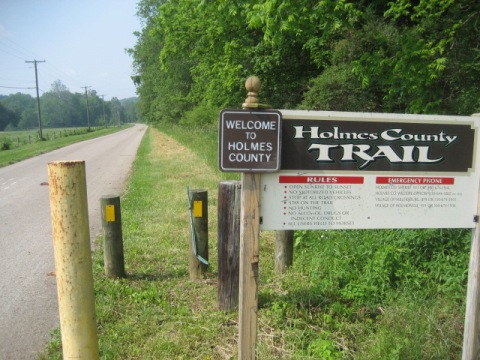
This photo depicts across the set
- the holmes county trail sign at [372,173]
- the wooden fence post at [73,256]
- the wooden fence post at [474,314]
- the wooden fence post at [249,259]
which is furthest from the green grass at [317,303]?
the holmes county trail sign at [372,173]

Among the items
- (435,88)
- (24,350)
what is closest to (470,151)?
(24,350)

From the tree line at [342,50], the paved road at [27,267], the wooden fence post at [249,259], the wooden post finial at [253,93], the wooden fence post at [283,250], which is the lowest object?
the paved road at [27,267]

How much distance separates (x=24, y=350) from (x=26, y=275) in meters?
1.74

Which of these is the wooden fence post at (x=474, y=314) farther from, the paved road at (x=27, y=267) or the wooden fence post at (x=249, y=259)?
the paved road at (x=27, y=267)

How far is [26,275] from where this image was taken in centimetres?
464

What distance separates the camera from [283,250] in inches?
168

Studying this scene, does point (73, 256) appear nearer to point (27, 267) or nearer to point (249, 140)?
point (249, 140)

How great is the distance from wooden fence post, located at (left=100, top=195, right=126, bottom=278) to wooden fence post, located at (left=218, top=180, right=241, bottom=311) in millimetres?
1321

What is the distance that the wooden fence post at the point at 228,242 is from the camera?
11.5ft

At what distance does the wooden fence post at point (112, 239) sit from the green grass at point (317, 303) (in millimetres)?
134

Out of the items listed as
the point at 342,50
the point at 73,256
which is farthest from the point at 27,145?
the point at 73,256

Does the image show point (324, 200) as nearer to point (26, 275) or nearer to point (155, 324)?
point (155, 324)

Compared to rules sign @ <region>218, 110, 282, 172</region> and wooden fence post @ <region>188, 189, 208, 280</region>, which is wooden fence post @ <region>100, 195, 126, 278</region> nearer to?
wooden fence post @ <region>188, 189, 208, 280</region>

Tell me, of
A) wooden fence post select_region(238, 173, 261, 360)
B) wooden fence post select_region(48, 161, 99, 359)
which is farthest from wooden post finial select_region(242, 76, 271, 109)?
wooden fence post select_region(48, 161, 99, 359)
